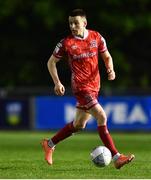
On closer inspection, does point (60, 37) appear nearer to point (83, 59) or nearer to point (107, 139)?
point (83, 59)

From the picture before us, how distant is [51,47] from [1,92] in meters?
10.1

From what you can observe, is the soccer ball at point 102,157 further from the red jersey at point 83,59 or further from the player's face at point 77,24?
the player's face at point 77,24

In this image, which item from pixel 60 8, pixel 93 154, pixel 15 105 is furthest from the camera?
pixel 60 8

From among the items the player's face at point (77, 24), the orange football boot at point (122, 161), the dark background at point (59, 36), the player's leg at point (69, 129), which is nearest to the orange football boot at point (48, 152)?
the player's leg at point (69, 129)

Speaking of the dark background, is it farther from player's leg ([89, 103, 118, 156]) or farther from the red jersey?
player's leg ([89, 103, 118, 156])

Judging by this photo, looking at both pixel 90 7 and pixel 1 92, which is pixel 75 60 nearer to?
pixel 1 92

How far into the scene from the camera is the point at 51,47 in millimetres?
38594

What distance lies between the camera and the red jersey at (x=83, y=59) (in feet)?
40.3

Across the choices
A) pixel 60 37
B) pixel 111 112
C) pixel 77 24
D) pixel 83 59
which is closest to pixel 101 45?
pixel 83 59

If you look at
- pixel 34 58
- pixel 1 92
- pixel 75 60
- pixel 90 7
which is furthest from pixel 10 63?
pixel 75 60

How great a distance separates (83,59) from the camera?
484 inches

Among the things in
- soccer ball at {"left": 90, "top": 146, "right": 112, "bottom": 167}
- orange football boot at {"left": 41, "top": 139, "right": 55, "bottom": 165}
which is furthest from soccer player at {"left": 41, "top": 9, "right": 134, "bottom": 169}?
orange football boot at {"left": 41, "top": 139, "right": 55, "bottom": 165}

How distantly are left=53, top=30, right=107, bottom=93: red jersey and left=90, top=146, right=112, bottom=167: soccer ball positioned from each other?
35.8 inches

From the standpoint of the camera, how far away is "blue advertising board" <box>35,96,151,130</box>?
27484 millimetres
